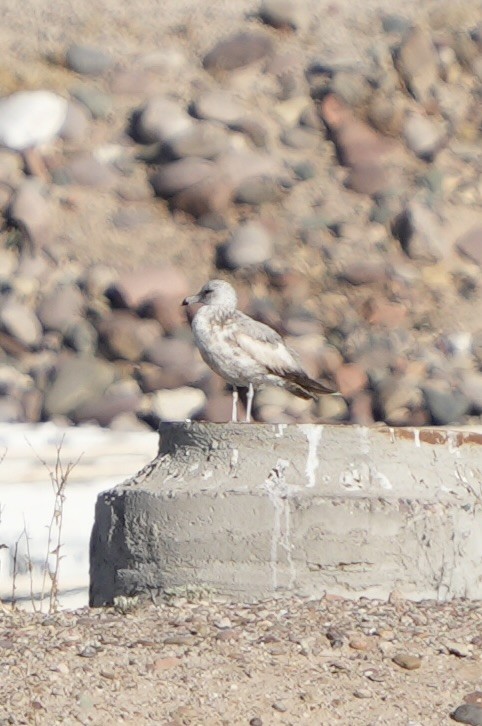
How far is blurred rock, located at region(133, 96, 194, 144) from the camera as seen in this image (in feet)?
60.9

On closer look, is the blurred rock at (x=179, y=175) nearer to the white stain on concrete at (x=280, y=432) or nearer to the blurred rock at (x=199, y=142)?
the blurred rock at (x=199, y=142)

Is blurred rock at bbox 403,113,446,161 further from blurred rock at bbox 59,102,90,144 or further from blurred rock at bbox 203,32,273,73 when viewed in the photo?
blurred rock at bbox 59,102,90,144

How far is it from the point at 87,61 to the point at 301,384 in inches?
525

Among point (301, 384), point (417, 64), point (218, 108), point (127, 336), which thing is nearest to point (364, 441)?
point (301, 384)

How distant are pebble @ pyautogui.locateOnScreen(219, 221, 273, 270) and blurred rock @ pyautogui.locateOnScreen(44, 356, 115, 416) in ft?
7.33

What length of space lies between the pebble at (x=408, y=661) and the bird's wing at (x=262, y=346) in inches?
70.1

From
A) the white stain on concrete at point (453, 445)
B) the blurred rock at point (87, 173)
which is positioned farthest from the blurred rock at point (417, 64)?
the white stain on concrete at point (453, 445)

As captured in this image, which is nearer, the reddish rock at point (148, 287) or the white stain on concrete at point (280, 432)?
the white stain on concrete at point (280, 432)

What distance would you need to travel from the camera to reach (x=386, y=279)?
56.8 ft

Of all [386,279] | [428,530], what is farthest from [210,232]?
[428,530]

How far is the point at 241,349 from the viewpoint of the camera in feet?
23.3

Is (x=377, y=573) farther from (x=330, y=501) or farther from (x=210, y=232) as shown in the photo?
(x=210, y=232)

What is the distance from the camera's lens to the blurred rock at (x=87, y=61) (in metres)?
19.8

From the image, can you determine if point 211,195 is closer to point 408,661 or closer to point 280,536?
point 280,536
